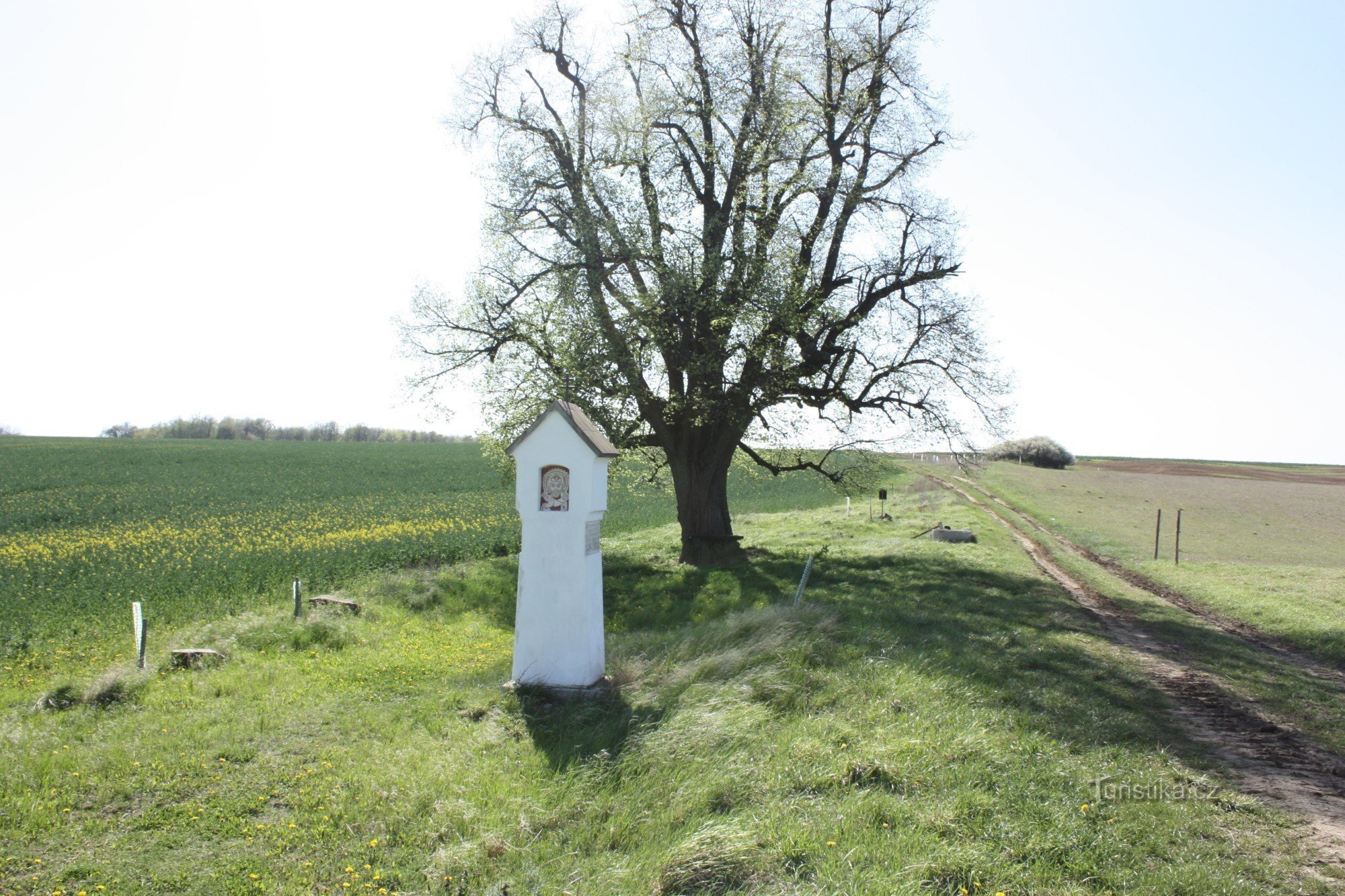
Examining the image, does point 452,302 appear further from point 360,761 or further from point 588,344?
point 360,761

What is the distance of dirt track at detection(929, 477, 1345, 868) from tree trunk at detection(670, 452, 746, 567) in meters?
10.6

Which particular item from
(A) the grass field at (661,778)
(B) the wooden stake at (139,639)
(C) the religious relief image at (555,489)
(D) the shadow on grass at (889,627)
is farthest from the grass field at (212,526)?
(C) the religious relief image at (555,489)

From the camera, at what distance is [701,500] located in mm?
20922

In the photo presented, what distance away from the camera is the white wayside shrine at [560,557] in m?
9.52

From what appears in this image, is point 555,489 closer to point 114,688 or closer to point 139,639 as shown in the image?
point 114,688

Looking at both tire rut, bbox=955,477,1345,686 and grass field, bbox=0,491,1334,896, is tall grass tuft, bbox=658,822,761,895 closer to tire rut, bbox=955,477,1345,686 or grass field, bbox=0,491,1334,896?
grass field, bbox=0,491,1334,896

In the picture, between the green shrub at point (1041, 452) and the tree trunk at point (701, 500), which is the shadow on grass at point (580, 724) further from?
the green shrub at point (1041, 452)

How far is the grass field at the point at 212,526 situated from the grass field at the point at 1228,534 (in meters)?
10.8

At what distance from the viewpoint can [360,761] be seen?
7.09 m

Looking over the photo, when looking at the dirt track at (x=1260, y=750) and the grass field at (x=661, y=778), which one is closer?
the grass field at (x=661, y=778)

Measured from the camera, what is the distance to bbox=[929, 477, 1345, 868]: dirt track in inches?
230

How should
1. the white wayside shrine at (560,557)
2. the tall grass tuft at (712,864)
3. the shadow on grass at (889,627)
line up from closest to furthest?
the tall grass tuft at (712,864) → the shadow on grass at (889,627) → the white wayside shrine at (560,557)

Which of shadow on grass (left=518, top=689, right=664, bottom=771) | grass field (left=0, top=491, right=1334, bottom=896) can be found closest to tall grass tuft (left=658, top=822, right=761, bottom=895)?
grass field (left=0, top=491, right=1334, bottom=896)

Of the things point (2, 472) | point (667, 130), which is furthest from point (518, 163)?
point (2, 472)
